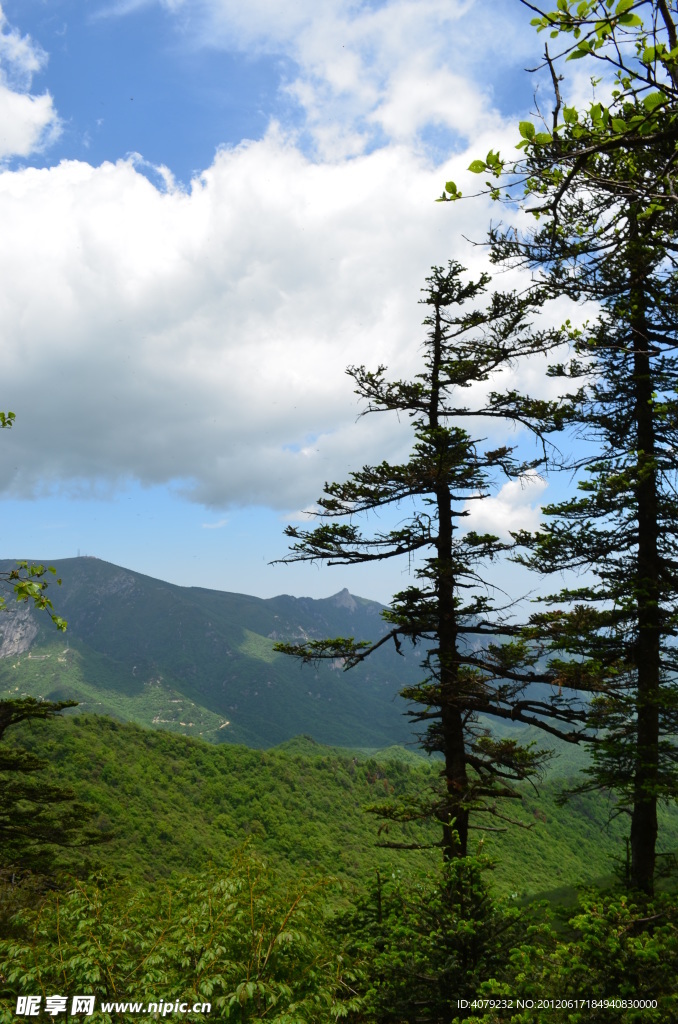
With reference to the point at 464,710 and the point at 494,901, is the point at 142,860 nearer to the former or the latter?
the point at 464,710

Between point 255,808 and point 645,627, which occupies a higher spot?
point 645,627

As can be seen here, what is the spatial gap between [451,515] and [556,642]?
10.2 ft

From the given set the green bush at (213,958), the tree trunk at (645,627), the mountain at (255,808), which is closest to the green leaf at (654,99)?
the green bush at (213,958)

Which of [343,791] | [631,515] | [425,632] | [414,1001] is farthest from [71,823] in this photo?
[343,791]

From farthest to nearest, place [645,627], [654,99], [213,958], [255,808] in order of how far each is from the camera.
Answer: [255,808] → [645,627] → [213,958] → [654,99]

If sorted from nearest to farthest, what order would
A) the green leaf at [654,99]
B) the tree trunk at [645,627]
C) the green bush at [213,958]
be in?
the green leaf at [654,99] < the green bush at [213,958] < the tree trunk at [645,627]

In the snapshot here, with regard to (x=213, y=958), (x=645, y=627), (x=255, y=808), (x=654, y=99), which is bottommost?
(x=255, y=808)

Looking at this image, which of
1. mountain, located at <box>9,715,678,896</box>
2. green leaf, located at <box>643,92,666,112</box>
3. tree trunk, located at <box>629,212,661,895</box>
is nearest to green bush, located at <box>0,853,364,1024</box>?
green leaf, located at <box>643,92,666,112</box>

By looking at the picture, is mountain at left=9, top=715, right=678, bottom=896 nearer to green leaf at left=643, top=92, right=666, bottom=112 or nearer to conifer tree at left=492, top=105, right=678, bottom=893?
conifer tree at left=492, top=105, right=678, bottom=893

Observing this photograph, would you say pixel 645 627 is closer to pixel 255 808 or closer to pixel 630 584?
pixel 630 584

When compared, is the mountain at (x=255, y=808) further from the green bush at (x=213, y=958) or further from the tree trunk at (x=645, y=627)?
the green bush at (x=213, y=958)

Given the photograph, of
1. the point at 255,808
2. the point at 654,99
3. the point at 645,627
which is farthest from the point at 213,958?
the point at 255,808

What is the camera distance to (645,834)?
10664mm

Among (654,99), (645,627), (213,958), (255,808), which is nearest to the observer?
(654,99)
